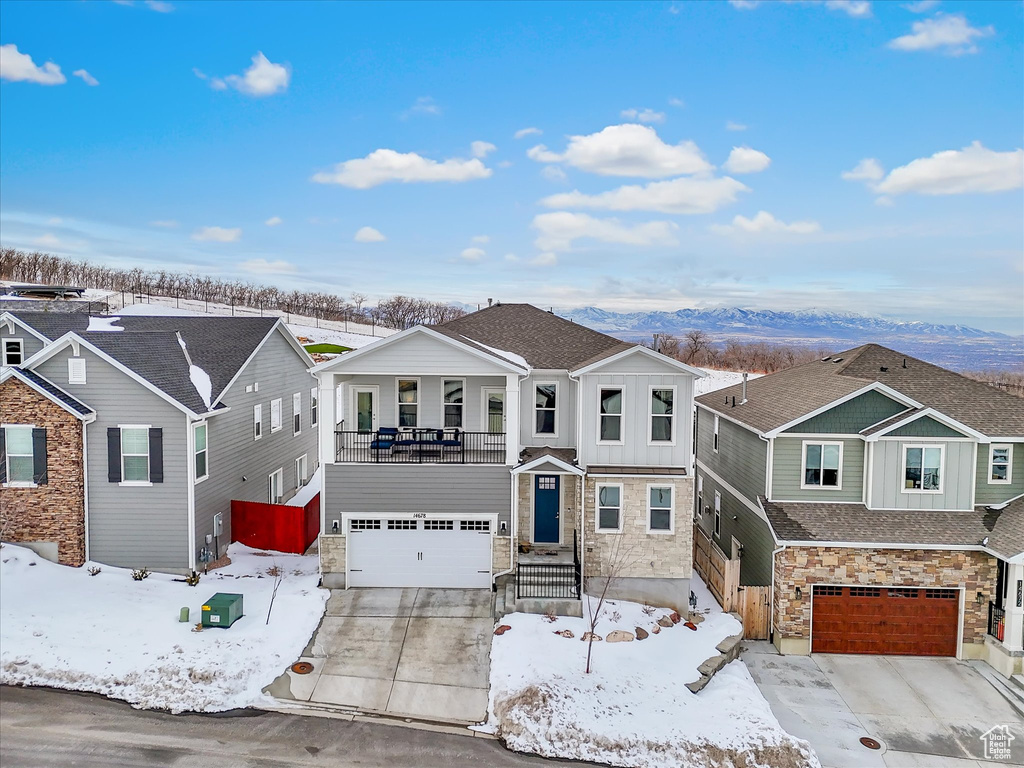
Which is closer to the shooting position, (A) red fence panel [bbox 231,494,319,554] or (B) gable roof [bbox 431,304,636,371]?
(B) gable roof [bbox 431,304,636,371]

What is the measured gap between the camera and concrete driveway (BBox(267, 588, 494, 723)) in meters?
11.3

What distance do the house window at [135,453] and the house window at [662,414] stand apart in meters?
12.4

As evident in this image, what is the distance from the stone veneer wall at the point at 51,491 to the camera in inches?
586

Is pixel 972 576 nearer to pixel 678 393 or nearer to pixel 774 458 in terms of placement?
pixel 774 458

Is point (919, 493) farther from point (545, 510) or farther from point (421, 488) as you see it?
point (421, 488)

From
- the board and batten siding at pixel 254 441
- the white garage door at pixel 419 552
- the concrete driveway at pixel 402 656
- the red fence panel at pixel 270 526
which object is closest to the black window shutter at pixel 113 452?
the board and batten siding at pixel 254 441

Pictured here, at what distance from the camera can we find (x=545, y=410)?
16953mm

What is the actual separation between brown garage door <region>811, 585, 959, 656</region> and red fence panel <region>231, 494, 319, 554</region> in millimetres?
13466

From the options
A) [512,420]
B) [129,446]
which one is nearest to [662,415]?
[512,420]

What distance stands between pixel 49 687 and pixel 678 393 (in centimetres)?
1388

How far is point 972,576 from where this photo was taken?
47.4 feet

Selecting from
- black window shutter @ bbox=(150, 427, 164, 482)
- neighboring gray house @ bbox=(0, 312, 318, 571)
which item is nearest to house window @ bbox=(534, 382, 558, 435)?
neighboring gray house @ bbox=(0, 312, 318, 571)

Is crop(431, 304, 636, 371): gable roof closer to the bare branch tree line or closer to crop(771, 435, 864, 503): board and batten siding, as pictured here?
crop(771, 435, 864, 503): board and batten siding

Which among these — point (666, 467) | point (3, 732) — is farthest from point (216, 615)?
point (666, 467)
